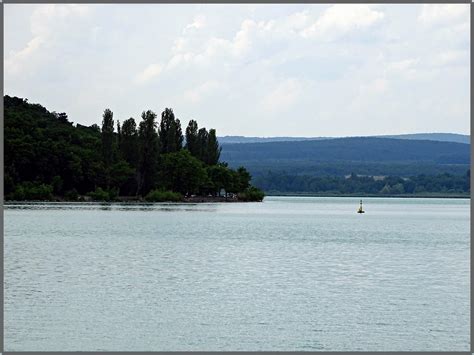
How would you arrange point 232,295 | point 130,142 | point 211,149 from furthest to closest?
point 211,149, point 130,142, point 232,295

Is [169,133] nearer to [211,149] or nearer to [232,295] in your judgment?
[211,149]

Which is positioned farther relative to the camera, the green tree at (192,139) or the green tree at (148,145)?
the green tree at (192,139)

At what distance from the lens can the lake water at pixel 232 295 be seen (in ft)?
90.5

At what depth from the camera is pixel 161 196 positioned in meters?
146

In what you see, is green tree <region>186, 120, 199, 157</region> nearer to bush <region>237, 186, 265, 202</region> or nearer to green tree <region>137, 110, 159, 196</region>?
green tree <region>137, 110, 159, 196</region>

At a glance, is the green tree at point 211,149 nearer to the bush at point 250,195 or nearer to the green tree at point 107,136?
the green tree at point 107,136

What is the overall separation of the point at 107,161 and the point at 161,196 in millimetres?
12155

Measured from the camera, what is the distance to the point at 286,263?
4966cm

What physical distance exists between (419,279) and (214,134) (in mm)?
115102

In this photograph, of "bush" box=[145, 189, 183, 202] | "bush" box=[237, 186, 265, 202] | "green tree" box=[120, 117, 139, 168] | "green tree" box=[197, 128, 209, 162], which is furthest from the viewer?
"bush" box=[237, 186, 265, 202]

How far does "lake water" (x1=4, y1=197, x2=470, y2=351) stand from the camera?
2759 centimetres

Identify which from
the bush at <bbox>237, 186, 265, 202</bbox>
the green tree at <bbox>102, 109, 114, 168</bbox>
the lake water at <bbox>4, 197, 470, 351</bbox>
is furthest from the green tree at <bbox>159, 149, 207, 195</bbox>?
the lake water at <bbox>4, 197, 470, 351</bbox>

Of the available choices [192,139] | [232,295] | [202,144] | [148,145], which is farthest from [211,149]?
[232,295]

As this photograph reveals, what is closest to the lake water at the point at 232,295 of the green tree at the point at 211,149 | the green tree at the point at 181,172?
the green tree at the point at 181,172
